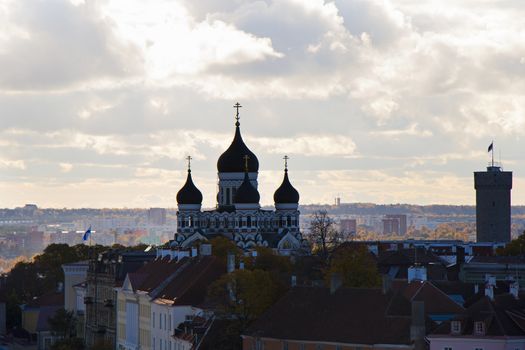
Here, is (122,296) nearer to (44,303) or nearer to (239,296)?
(239,296)

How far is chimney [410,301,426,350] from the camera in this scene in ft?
289

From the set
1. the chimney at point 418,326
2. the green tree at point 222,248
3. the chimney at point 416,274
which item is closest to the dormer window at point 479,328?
the chimney at point 418,326

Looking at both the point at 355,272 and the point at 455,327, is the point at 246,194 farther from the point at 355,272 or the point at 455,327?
the point at 455,327

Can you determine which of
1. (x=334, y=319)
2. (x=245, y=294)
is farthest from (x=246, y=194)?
(x=334, y=319)

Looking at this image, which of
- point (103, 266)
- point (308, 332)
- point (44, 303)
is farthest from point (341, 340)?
point (44, 303)

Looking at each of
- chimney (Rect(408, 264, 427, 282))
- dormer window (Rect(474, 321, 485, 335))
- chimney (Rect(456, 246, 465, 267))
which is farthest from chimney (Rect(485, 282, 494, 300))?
chimney (Rect(456, 246, 465, 267))

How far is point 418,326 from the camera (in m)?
88.6

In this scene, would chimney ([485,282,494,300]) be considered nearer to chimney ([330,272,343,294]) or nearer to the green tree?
chimney ([330,272,343,294])

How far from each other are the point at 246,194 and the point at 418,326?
10616cm

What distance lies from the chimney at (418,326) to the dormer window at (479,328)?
3.04 meters

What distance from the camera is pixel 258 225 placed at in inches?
7653

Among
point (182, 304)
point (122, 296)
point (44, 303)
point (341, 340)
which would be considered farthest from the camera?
point (44, 303)

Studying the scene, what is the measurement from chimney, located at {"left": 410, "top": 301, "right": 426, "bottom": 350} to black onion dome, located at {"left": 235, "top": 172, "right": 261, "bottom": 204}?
105 metres

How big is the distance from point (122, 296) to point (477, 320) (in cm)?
5836
